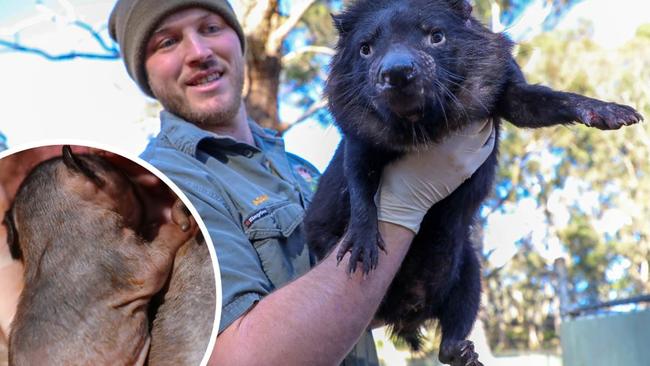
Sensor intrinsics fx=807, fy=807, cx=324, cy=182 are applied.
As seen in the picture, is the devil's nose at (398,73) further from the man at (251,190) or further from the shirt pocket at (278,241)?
the shirt pocket at (278,241)

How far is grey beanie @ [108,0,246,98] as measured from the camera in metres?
3.32

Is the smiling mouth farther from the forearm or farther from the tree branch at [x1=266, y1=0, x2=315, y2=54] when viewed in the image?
the tree branch at [x1=266, y1=0, x2=315, y2=54]

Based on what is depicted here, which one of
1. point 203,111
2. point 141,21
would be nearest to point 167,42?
point 141,21

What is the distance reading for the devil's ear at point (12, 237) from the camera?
4.49 ft

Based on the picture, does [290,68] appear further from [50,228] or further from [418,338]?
[50,228]

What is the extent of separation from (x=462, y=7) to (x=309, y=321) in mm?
1073

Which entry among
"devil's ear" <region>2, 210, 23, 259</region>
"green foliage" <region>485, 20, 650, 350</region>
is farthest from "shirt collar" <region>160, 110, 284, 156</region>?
"green foliage" <region>485, 20, 650, 350</region>

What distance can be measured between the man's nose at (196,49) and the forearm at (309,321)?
1317 mm

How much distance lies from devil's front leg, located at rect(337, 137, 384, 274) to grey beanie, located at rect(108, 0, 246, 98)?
3.78 feet

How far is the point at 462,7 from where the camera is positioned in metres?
2.50

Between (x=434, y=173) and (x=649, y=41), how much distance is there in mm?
21029

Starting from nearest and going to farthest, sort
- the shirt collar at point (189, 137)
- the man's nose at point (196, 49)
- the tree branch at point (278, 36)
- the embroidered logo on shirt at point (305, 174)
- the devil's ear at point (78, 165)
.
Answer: the devil's ear at point (78, 165) → the shirt collar at point (189, 137) → the man's nose at point (196, 49) → the embroidered logo on shirt at point (305, 174) → the tree branch at point (278, 36)

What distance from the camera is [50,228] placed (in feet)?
4.61

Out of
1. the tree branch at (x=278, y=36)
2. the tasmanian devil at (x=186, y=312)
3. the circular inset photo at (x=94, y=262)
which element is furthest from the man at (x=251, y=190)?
the tree branch at (x=278, y=36)
